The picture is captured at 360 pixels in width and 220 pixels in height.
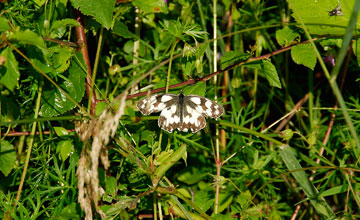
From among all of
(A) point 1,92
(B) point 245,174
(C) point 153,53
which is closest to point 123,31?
(C) point 153,53

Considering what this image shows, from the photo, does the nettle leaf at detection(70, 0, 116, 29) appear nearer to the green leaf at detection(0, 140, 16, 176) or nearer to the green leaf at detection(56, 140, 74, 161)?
the green leaf at detection(56, 140, 74, 161)

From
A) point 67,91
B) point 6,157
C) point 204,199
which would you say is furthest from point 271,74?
point 6,157

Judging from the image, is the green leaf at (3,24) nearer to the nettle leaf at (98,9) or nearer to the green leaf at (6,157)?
the nettle leaf at (98,9)

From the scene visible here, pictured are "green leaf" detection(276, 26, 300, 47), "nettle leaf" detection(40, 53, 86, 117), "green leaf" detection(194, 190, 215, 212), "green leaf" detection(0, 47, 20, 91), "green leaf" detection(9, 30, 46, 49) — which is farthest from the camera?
"green leaf" detection(194, 190, 215, 212)

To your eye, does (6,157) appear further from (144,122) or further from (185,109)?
(185,109)

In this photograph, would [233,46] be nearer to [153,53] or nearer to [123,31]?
[153,53]

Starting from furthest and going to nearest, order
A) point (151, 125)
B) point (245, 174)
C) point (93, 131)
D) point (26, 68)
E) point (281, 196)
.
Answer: point (281, 196) < point (245, 174) < point (151, 125) < point (26, 68) < point (93, 131)

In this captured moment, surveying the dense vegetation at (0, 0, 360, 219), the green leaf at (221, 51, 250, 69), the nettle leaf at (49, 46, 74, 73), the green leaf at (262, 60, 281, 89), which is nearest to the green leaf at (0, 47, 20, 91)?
the dense vegetation at (0, 0, 360, 219)
